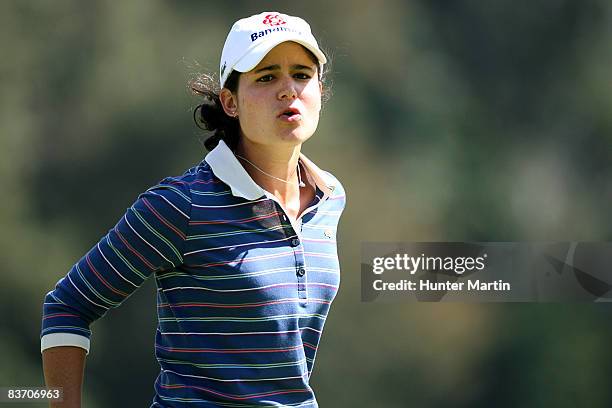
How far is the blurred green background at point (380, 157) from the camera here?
3094 millimetres

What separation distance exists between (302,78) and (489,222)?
1.82 meters

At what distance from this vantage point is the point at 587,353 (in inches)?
126

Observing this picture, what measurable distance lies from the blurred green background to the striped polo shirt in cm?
168

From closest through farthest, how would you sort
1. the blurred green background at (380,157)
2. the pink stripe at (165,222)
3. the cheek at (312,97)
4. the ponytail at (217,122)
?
the pink stripe at (165,222) → the cheek at (312,97) → the ponytail at (217,122) → the blurred green background at (380,157)

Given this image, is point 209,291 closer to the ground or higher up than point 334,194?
closer to the ground

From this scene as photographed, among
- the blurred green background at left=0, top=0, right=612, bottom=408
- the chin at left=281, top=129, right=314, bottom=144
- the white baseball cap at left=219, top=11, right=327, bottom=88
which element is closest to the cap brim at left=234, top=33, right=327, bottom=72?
the white baseball cap at left=219, top=11, right=327, bottom=88

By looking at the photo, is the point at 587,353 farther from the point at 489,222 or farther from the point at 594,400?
the point at 489,222

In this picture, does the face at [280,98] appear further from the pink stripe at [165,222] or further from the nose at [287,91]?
→ the pink stripe at [165,222]

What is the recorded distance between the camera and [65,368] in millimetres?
1427

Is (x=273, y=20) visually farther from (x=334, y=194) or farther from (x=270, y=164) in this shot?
(x=334, y=194)

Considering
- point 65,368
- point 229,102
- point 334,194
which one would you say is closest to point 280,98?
point 229,102

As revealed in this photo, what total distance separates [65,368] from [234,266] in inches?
11.3

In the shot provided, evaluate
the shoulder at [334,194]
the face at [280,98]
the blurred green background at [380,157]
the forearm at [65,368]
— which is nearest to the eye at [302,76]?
the face at [280,98]

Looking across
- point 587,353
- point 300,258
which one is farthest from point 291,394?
point 587,353
